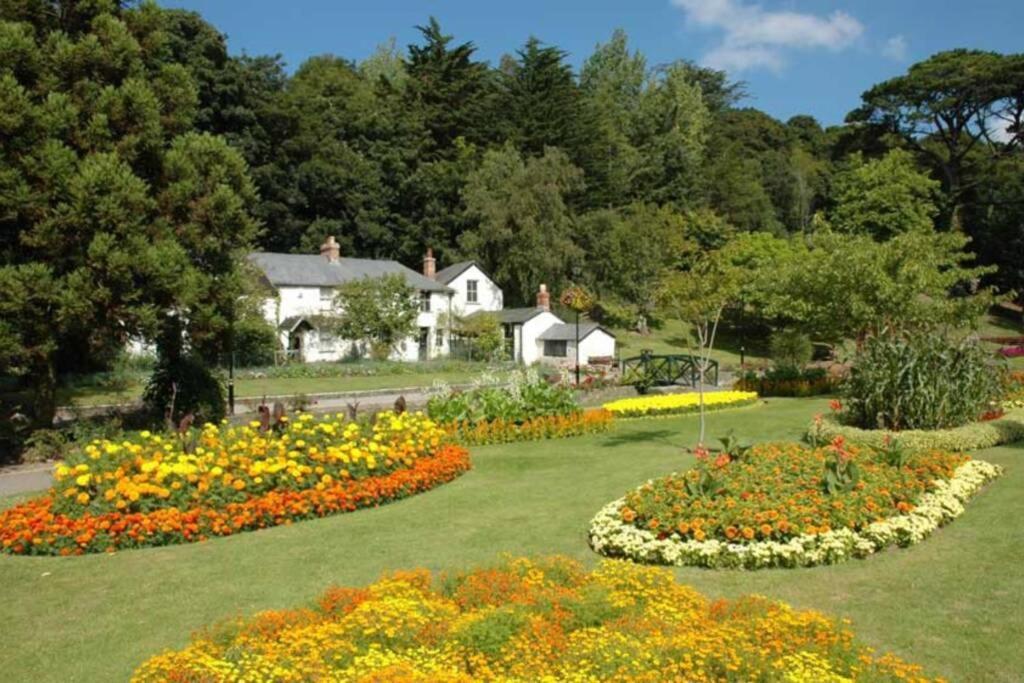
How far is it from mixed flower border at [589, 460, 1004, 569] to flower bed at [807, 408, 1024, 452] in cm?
442

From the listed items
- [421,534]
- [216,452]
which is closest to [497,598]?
[421,534]

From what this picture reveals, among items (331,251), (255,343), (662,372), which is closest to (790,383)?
(662,372)

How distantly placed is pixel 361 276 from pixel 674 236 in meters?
23.5

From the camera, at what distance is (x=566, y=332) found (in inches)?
1786

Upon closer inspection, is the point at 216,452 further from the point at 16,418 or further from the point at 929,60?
the point at 929,60

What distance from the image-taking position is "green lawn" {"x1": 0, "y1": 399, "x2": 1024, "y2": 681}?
591cm

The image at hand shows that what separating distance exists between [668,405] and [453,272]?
1285 inches

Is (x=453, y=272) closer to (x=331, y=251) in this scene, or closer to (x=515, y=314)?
(x=515, y=314)

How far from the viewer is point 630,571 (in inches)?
250

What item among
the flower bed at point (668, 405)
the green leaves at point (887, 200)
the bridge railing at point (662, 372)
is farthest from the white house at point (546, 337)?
the flower bed at point (668, 405)

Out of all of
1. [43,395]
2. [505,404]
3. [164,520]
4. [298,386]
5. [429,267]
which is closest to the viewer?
[164,520]

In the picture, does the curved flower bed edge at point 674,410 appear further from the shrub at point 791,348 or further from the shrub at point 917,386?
the shrub at point 791,348

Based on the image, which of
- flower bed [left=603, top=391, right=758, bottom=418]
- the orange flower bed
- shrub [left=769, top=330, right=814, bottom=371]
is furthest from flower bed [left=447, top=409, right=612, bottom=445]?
shrub [left=769, top=330, right=814, bottom=371]

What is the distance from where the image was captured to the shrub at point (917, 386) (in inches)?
556
